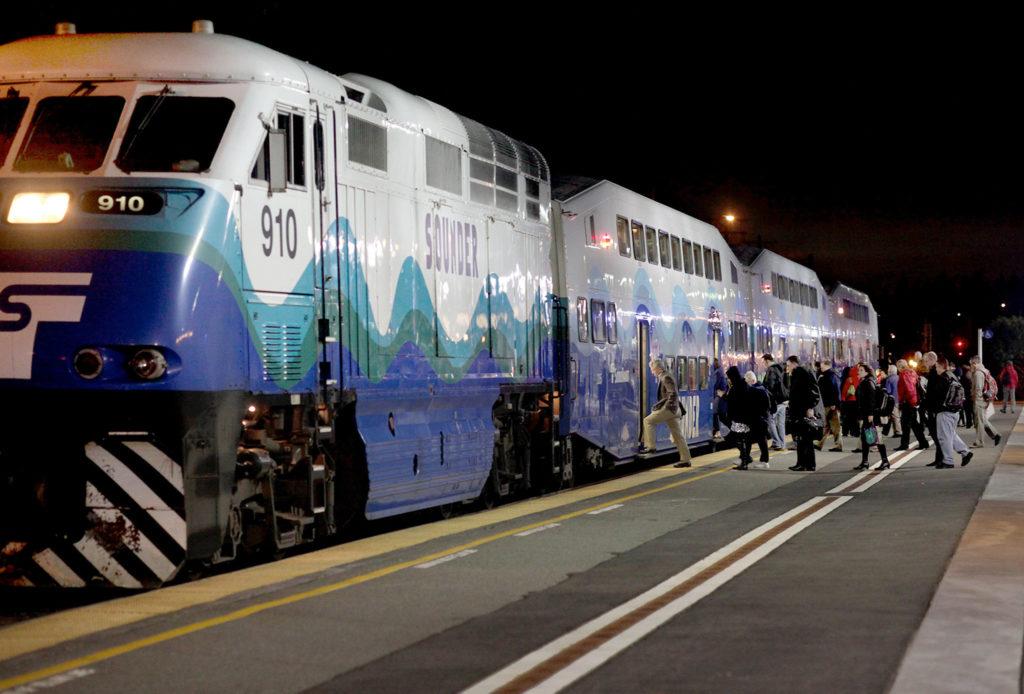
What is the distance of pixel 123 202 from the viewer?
A: 1052cm

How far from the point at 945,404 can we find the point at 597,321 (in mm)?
5458

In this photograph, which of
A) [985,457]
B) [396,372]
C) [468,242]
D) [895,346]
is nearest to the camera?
[396,372]

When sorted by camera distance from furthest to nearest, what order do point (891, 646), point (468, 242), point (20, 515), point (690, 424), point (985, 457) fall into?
1. point (690, 424)
2. point (985, 457)
3. point (468, 242)
4. point (20, 515)
5. point (891, 646)

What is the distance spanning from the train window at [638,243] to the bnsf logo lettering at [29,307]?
52.3 ft

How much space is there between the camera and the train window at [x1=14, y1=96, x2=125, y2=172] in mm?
10969

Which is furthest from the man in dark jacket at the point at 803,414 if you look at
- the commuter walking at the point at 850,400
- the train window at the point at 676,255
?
the commuter walking at the point at 850,400

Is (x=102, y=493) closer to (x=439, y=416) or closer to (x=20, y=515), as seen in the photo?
(x=20, y=515)

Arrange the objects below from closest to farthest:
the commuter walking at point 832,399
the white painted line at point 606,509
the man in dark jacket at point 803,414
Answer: the white painted line at point 606,509
the man in dark jacket at point 803,414
the commuter walking at point 832,399

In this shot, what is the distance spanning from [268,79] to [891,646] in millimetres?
6623

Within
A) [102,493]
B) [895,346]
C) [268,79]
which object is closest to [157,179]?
[268,79]

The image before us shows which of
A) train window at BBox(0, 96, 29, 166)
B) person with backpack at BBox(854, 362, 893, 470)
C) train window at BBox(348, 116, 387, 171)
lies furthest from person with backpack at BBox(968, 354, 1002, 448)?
train window at BBox(0, 96, 29, 166)

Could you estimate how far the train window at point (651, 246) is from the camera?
2652 cm

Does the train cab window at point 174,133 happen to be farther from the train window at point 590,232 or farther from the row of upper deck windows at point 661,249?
the row of upper deck windows at point 661,249

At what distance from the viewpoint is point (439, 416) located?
15367 millimetres
